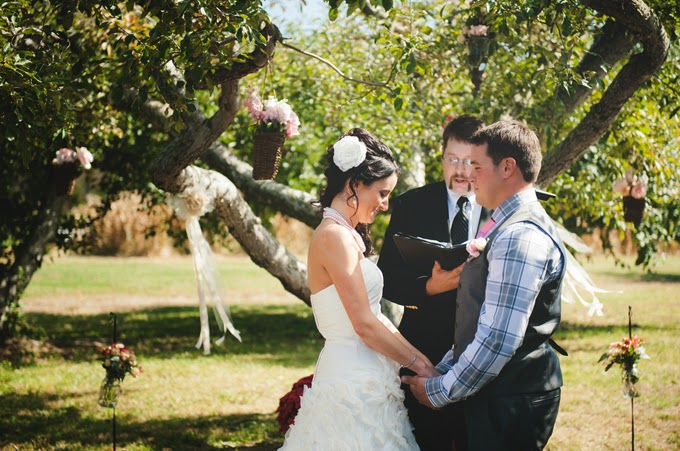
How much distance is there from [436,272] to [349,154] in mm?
742

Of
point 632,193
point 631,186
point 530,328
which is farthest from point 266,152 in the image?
point 631,186

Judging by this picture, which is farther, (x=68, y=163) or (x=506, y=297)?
(x=68, y=163)

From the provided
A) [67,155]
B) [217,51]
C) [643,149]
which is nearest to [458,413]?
[217,51]

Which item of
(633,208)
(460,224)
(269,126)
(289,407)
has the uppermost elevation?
(269,126)

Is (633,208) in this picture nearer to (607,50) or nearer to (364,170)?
(607,50)

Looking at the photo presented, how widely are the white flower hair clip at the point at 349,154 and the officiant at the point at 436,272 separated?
65cm

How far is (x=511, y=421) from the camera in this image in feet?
8.50

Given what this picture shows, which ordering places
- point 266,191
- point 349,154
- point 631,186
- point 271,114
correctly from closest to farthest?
point 349,154 → point 271,114 → point 266,191 → point 631,186

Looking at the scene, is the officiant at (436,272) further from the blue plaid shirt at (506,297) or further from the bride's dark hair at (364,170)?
the blue plaid shirt at (506,297)

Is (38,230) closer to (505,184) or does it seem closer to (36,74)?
(36,74)

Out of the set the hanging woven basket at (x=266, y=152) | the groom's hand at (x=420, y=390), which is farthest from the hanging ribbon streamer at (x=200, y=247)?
the groom's hand at (x=420, y=390)

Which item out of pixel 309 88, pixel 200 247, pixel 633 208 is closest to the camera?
pixel 200 247

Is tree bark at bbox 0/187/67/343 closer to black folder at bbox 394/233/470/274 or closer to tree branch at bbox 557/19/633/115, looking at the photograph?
tree branch at bbox 557/19/633/115

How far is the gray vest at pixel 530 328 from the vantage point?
8.53 ft
